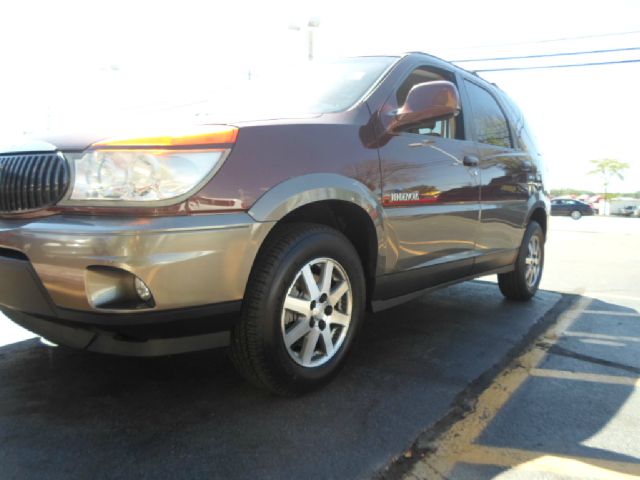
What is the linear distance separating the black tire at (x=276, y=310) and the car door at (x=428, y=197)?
52 cm

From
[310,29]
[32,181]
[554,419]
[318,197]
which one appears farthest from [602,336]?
[310,29]

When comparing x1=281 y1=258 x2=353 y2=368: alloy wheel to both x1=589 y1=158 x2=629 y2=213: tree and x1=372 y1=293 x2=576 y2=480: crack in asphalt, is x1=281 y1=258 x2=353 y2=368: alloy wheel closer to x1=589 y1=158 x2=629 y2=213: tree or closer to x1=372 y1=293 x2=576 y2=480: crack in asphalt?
x1=372 y1=293 x2=576 y2=480: crack in asphalt

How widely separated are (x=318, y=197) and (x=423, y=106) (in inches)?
35.1

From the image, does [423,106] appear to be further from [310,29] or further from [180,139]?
[310,29]

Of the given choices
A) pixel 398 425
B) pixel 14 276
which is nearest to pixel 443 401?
pixel 398 425

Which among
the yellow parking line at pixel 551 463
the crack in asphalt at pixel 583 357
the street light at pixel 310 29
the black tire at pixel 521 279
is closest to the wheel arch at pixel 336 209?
the yellow parking line at pixel 551 463

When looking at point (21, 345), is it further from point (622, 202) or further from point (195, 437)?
point (622, 202)

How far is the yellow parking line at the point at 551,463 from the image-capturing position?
81.8 inches

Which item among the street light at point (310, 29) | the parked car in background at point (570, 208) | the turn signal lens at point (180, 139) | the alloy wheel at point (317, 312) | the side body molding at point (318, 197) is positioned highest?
the street light at point (310, 29)

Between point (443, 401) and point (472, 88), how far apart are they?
8.47 ft

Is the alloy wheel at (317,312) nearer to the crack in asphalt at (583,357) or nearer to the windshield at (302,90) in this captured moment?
the windshield at (302,90)

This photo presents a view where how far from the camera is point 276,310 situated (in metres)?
2.37

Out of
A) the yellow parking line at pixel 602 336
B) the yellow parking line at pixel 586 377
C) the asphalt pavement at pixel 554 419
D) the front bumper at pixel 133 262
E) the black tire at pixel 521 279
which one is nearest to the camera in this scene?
the front bumper at pixel 133 262

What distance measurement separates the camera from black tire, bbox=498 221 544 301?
478 cm
